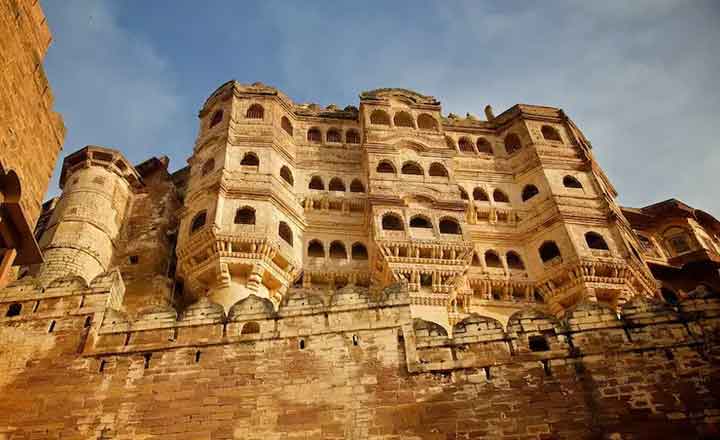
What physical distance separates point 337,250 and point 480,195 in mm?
5747

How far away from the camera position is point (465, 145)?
965 inches

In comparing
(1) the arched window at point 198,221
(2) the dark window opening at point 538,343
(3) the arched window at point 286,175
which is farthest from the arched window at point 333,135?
(2) the dark window opening at point 538,343

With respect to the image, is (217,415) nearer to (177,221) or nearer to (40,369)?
(40,369)

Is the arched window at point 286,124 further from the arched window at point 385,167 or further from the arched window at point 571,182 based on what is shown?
the arched window at point 571,182

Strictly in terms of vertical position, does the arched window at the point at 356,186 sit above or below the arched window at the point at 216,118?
below

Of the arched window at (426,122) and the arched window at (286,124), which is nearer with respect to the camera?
the arched window at (286,124)

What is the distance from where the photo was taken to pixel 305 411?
8922 millimetres

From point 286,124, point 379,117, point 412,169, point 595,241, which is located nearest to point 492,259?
point 595,241

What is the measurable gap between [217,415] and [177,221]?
510 inches

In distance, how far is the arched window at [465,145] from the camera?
24217 mm

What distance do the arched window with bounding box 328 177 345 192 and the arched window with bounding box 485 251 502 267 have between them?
5145 mm

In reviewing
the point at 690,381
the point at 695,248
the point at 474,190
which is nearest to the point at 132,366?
the point at 690,381

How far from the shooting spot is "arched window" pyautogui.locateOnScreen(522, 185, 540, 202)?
22000mm

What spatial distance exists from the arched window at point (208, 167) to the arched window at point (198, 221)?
189cm
